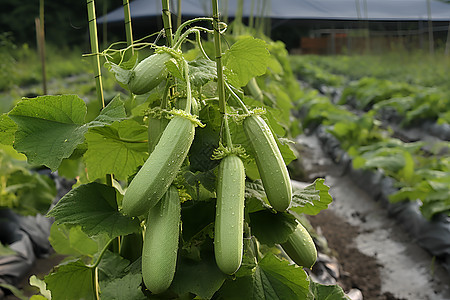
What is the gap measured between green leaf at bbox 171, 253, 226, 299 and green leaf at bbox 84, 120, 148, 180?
31 cm

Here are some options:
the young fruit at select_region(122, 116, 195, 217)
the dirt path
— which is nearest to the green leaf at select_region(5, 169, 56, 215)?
the dirt path

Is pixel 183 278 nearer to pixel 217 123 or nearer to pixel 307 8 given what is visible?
pixel 217 123

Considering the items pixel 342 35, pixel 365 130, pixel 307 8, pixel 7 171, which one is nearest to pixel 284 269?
pixel 7 171

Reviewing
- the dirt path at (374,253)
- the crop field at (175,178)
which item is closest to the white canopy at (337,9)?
the dirt path at (374,253)

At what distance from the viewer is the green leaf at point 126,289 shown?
988mm

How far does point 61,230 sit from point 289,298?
0.93m

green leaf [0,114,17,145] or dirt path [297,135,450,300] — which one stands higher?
green leaf [0,114,17,145]

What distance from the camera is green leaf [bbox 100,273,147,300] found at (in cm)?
99

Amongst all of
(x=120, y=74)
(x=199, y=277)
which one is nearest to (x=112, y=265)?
(x=199, y=277)

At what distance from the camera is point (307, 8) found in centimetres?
1958

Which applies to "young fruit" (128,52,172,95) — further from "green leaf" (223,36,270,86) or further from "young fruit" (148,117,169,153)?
"green leaf" (223,36,270,86)

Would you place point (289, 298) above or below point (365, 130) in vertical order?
above

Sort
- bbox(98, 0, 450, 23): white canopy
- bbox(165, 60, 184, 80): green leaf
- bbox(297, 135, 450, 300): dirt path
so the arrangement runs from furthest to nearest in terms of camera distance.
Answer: bbox(98, 0, 450, 23): white canopy → bbox(297, 135, 450, 300): dirt path → bbox(165, 60, 184, 80): green leaf

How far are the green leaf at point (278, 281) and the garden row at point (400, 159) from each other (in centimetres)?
268
